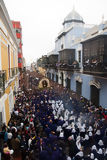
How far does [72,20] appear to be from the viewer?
1030 inches

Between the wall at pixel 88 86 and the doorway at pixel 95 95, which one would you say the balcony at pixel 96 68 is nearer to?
the wall at pixel 88 86

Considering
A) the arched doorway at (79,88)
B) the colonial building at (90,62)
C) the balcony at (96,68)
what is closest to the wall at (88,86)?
the colonial building at (90,62)

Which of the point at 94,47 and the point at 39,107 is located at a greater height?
the point at 94,47

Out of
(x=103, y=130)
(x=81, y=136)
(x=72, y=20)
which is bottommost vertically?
(x=81, y=136)

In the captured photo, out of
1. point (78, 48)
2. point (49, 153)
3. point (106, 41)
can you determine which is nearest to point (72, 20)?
point (78, 48)

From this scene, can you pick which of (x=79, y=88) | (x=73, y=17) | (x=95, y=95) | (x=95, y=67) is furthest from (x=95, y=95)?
(x=73, y=17)

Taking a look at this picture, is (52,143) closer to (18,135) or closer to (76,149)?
(76,149)

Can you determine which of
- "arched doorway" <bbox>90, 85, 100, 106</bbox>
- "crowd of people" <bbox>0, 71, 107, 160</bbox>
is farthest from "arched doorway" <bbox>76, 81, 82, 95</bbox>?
"crowd of people" <bbox>0, 71, 107, 160</bbox>

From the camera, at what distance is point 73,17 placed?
26.3 m

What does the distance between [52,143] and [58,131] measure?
1.40 metres

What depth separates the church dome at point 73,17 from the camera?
26281 millimetres

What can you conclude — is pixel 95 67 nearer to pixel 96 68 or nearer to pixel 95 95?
pixel 96 68

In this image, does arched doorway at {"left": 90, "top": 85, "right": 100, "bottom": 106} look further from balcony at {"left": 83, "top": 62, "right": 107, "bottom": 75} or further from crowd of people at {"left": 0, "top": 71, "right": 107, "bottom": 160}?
crowd of people at {"left": 0, "top": 71, "right": 107, "bottom": 160}

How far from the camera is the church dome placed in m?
26.3
